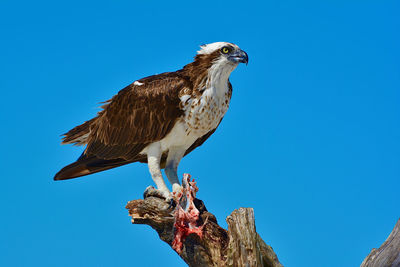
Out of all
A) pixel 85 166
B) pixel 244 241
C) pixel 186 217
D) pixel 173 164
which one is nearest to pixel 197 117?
pixel 173 164

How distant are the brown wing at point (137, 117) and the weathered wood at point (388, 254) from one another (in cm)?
319

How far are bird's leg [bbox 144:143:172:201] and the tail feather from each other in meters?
0.81

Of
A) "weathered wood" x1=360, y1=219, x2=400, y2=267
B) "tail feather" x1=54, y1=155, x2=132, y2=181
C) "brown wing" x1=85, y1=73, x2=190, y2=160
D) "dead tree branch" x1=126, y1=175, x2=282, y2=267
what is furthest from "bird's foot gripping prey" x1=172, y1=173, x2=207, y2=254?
"weathered wood" x1=360, y1=219, x2=400, y2=267

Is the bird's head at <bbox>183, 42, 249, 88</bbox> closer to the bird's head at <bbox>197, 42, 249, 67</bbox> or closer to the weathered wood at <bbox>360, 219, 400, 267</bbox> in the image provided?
the bird's head at <bbox>197, 42, 249, 67</bbox>

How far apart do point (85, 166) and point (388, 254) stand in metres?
4.64

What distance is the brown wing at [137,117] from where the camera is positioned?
7.18 meters

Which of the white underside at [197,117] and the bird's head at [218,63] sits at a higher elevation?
the bird's head at [218,63]

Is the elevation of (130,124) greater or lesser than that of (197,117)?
greater

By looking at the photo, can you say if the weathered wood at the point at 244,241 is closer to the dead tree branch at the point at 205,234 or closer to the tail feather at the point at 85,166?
the dead tree branch at the point at 205,234

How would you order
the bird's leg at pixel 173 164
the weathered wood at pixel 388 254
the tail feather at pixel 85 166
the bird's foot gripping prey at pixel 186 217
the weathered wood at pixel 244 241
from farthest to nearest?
the tail feather at pixel 85 166, the bird's leg at pixel 173 164, the bird's foot gripping prey at pixel 186 217, the weathered wood at pixel 388 254, the weathered wood at pixel 244 241

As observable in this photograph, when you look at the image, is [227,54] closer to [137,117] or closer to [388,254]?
[137,117]

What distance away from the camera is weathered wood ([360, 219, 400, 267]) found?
640 centimetres

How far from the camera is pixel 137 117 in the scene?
744 centimetres

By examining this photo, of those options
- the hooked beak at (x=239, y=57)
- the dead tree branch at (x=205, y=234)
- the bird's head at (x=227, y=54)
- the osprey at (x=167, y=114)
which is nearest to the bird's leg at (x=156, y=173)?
the osprey at (x=167, y=114)
